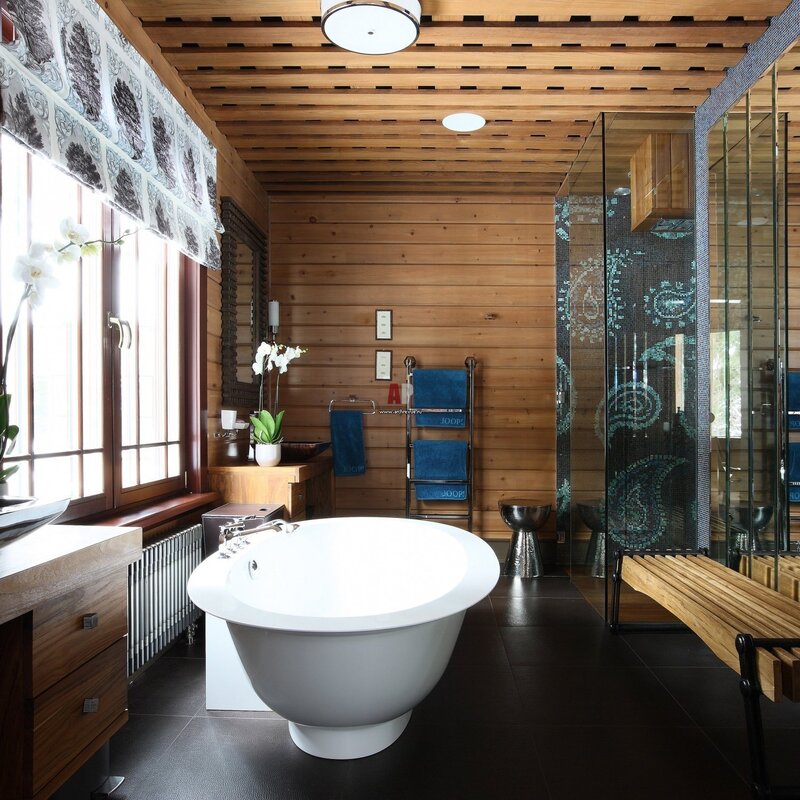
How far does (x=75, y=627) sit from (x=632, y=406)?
239cm

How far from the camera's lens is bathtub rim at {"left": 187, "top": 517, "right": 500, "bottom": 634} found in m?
1.52

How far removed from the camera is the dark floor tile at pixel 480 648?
2631 millimetres

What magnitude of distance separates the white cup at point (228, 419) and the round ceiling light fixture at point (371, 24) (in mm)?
1733

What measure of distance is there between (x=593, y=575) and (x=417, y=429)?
4.93 feet

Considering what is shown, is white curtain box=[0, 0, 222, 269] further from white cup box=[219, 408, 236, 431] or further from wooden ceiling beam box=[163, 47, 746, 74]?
white cup box=[219, 408, 236, 431]

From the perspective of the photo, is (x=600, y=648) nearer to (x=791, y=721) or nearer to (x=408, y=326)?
(x=791, y=721)

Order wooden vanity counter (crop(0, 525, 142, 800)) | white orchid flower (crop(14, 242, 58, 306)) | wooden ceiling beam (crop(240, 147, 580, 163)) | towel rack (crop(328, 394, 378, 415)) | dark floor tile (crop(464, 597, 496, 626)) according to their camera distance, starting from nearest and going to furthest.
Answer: wooden vanity counter (crop(0, 525, 142, 800)), white orchid flower (crop(14, 242, 58, 306)), dark floor tile (crop(464, 597, 496, 626)), wooden ceiling beam (crop(240, 147, 580, 163)), towel rack (crop(328, 394, 378, 415))

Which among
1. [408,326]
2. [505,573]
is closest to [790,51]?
[408,326]

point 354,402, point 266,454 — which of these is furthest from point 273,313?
point 266,454

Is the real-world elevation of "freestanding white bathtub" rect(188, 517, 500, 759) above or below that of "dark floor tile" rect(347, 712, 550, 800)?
above

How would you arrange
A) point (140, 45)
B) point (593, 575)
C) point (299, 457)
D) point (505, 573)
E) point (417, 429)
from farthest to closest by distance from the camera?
point (417, 429), point (505, 573), point (299, 457), point (593, 575), point (140, 45)

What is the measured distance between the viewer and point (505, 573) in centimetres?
401

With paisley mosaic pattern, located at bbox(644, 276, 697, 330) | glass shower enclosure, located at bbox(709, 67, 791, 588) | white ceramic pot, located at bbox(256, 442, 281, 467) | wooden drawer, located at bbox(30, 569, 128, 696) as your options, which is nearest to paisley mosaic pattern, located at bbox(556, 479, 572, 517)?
glass shower enclosure, located at bbox(709, 67, 791, 588)

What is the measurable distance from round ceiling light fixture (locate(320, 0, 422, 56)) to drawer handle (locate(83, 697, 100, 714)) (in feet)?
7.02
